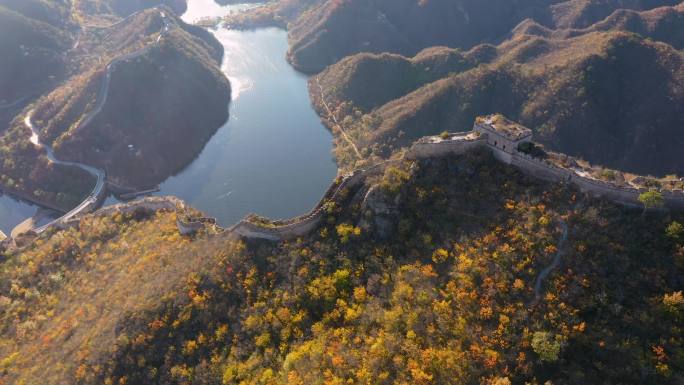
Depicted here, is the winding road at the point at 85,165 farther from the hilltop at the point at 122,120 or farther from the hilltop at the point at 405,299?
the hilltop at the point at 405,299

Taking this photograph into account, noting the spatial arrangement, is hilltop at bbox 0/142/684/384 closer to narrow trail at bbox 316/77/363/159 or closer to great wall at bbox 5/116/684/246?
great wall at bbox 5/116/684/246

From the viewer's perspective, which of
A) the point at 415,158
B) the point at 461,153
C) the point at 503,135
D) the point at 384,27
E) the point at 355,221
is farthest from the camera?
the point at 384,27

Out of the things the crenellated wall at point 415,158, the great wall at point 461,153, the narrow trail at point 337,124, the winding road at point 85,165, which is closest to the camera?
the great wall at point 461,153

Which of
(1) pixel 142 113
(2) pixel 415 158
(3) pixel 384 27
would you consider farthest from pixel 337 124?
(3) pixel 384 27

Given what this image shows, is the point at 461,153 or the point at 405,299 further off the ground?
the point at 461,153

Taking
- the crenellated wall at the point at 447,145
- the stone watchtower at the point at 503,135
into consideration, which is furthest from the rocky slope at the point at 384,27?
the stone watchtower at the point at 503,135

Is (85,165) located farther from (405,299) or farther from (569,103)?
(569,103)
